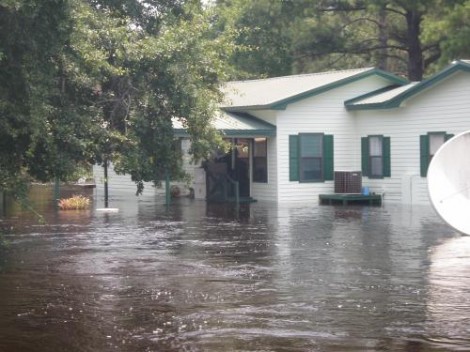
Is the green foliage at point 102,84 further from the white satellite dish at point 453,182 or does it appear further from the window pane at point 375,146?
the window pane at point 375,146

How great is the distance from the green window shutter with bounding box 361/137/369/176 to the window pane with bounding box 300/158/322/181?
1.42 metres

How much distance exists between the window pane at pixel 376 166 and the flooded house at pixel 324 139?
0.03m

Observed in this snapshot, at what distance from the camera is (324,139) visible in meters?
31.1

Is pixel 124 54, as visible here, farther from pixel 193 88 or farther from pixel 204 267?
pixel 204 267

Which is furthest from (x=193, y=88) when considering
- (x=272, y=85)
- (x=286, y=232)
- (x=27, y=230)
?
(x=272, y=85)

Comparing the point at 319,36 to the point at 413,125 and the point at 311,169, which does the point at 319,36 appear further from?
the point at 413,125

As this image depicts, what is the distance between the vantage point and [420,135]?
28703mm

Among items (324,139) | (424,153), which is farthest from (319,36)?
(424,153)

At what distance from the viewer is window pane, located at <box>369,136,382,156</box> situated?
30.7 metres

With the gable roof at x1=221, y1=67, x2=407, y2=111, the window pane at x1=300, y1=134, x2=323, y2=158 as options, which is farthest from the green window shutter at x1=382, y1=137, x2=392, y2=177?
the gable roof at x1=221, y1=67, x2=407, y2=111

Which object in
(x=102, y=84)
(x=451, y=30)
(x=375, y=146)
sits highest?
(x=451, y=30)

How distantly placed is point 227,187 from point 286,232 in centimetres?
1158

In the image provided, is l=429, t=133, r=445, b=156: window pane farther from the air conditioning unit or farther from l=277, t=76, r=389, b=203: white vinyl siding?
l=277, t=76, r=389, b=203: white vinyl siding

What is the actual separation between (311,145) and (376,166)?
2205 millimetres
